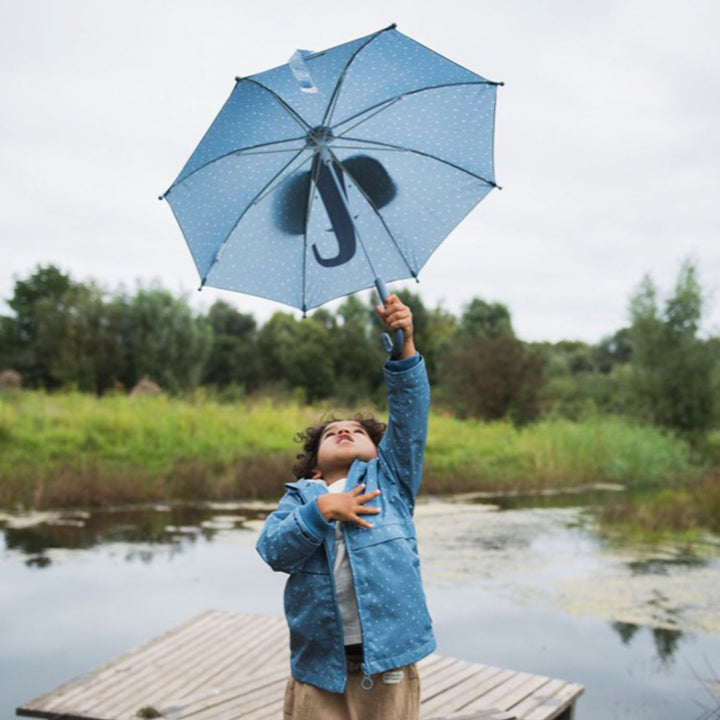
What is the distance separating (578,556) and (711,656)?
3201mm

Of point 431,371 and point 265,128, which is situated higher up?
point 431,371

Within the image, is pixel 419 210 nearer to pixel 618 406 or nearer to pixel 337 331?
pixel 618 406

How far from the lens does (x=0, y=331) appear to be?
40.2 meters

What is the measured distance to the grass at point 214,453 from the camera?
12.0 metres

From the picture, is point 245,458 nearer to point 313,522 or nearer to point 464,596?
point 464,596

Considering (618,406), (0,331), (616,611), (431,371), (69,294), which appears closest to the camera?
(616,611)

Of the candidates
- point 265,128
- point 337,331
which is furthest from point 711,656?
point 337,331

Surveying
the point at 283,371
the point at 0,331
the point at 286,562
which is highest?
the point at 0,331

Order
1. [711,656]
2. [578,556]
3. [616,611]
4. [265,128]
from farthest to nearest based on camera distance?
[578,556] < [616,611] < [711,656] < [265,128]

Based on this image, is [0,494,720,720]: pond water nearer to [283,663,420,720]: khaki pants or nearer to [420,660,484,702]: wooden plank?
[420,660,484,702]: wooden plank

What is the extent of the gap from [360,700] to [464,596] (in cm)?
476

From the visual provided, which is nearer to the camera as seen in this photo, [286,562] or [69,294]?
[286,562]

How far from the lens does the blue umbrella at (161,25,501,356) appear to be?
2754 mm

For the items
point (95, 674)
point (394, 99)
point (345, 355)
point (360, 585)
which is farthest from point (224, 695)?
point (345, 355)
